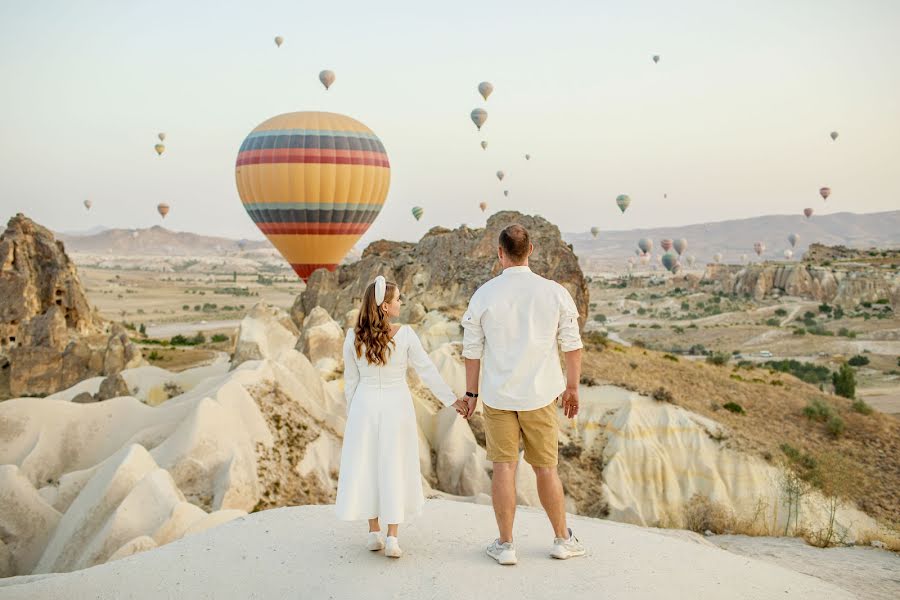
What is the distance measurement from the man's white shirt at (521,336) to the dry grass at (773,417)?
17.3 meters

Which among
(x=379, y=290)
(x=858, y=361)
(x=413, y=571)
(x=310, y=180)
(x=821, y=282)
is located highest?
(x=310, y=180)

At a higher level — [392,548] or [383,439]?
[383,439]

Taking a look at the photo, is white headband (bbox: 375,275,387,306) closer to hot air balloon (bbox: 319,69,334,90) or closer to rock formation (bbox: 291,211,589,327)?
rock formation (bbox: 291,211,589,327)

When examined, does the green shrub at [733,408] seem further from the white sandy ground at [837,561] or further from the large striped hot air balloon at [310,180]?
the large striped hot air balloon at [310,180]

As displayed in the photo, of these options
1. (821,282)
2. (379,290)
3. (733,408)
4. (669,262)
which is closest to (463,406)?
(379,290)

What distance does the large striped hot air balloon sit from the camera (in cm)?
4084

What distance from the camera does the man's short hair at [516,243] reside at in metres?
5.66

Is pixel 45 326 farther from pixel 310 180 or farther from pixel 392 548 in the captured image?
pixel 392 548

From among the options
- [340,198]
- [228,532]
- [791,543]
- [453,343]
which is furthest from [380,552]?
[340,198]

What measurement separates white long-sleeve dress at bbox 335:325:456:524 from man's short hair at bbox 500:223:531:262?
970mm

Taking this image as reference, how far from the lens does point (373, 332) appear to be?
231 inches

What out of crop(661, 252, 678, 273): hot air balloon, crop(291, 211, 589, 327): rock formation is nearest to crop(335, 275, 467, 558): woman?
crop(291, 211, 589, 327): rock formation

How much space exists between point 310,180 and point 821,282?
6122cm

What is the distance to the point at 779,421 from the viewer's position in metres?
24.9
